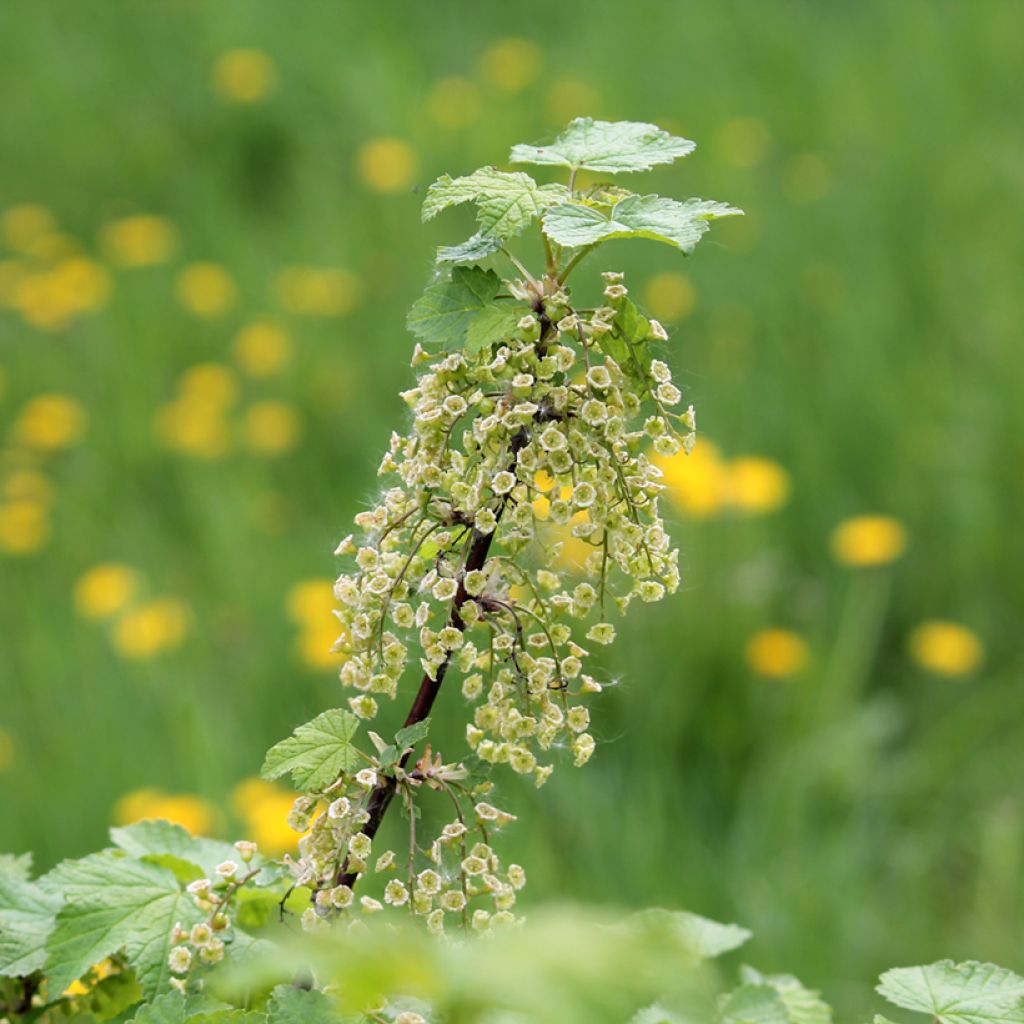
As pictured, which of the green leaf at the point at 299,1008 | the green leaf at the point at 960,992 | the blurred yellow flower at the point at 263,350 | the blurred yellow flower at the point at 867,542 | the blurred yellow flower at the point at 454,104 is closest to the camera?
the green leaf at the point at 299,1008

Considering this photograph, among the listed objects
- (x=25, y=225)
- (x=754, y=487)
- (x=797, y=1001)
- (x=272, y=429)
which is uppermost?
(x=25, y=225)

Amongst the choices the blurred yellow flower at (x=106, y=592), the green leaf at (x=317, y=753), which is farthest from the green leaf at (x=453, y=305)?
the blurred yellow flower at (x=106, y=592)

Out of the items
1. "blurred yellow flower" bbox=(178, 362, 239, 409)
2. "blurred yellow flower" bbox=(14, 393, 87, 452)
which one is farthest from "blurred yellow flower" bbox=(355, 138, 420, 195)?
"blurred yellow flower" bbox=(14, 393, 87, 452)

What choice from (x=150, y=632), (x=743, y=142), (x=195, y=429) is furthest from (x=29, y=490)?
(x=743, y=142)

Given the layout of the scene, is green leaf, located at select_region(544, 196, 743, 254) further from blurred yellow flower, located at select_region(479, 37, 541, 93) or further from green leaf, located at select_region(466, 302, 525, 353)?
blurred yellow flower, located at select_region(479, 37, 541, 93)

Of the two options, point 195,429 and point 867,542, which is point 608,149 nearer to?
point 867,542

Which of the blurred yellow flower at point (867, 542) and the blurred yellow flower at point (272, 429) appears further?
the blurred yellow flower at point (272, 429)

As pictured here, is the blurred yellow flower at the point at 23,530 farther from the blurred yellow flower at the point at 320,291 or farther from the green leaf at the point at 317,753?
the green leaf at the point at 317,753

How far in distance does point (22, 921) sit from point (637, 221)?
59 cm

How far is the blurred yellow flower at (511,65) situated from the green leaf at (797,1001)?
3.92m

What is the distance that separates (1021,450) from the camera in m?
3.15

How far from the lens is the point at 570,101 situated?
4527 millimetres

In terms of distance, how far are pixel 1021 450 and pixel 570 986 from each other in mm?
2952

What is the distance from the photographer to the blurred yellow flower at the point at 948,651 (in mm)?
2773
